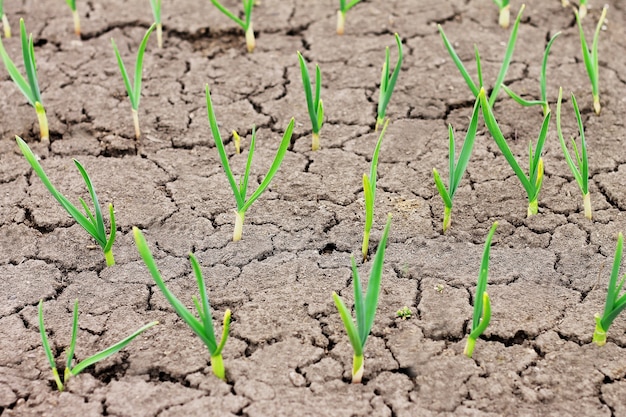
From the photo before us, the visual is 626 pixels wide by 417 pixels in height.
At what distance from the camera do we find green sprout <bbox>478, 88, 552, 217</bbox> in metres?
2.42

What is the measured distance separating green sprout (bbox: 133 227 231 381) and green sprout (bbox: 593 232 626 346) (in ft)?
2.92

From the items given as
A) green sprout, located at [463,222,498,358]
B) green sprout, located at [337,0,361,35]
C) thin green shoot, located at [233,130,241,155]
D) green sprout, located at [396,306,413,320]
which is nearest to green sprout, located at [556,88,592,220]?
green sprout, located at [463,222,498,358]

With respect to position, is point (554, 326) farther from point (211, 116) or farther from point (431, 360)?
point (211, 116)

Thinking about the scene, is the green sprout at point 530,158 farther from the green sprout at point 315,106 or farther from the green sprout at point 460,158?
the green sprout at point 315,106

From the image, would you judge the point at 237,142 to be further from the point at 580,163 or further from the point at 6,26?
the point at 6,26

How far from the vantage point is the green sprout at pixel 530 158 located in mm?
2422

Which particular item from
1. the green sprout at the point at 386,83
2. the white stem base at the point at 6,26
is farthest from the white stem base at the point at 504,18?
the white stem base at the point at 6,26

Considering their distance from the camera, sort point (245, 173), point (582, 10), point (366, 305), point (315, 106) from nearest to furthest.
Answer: point (366, 305) → point (245, 173) → point (315, 106) → point (582, 10)

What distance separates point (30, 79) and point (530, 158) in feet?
5.28

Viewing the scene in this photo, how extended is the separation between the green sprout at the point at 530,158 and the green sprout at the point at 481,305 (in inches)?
15.6

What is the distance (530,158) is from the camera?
8.27 ft

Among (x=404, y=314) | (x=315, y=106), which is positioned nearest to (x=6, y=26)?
(x=315, y=106)

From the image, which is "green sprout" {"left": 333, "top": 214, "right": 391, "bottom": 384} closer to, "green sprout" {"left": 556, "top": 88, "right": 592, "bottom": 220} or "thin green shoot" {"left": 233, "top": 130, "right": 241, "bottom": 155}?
"green sprout" {"left": 556, "top": 88, "right": 592, "bottom": 220}

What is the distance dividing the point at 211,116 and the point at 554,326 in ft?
3.60
